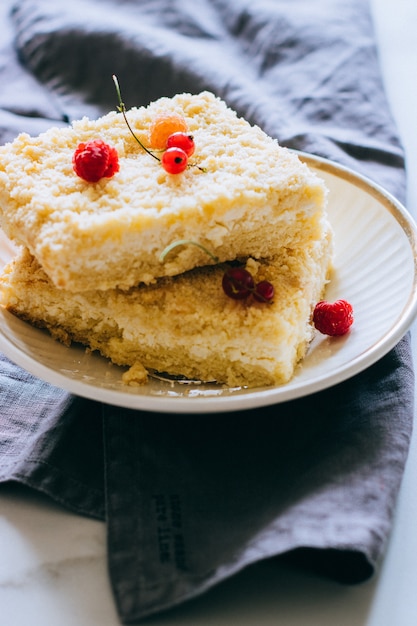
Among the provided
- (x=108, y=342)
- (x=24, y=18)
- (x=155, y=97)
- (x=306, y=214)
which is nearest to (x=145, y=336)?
(x=108, y=342)

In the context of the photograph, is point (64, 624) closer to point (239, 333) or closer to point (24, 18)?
point (239, 333)

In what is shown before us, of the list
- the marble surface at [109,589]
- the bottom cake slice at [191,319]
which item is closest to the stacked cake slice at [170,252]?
the bottom cake slice at [191,319]

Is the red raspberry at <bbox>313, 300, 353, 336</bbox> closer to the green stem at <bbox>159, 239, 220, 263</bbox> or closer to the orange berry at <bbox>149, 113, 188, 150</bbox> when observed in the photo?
the green stem at <bbox>159, 239, 220, 263</bbox>

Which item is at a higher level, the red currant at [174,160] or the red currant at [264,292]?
the red currant at [174,160]

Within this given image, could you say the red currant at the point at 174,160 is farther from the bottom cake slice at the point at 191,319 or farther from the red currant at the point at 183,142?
the bottom cake slice at the point at 191,319

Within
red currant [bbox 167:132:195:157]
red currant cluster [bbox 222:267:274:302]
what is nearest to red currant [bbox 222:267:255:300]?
red currant cluster [bbox 222:267:274:302]

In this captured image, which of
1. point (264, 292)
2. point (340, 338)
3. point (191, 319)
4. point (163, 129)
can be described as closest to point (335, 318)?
point (340, 338)
